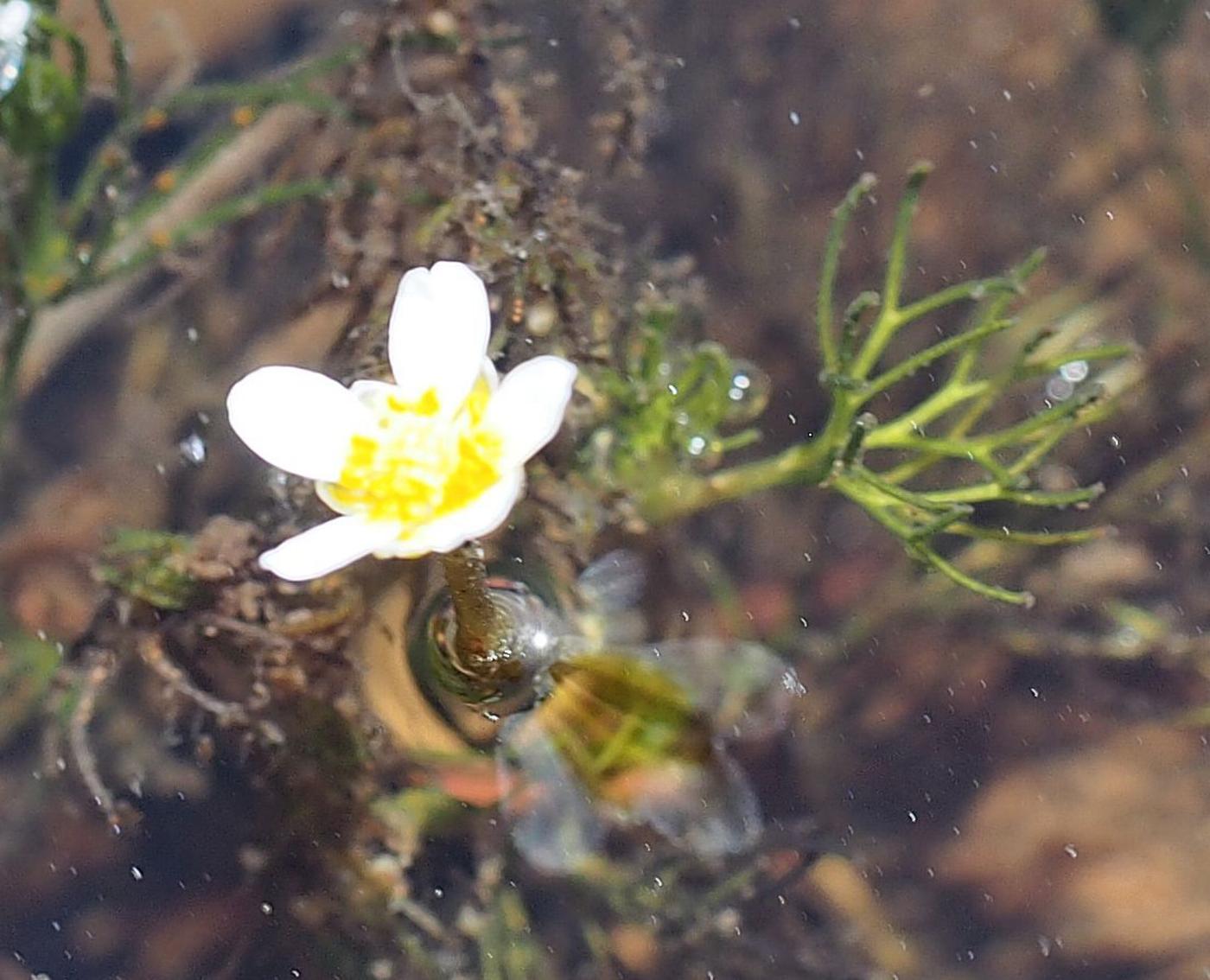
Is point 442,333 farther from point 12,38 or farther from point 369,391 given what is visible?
point 12,38

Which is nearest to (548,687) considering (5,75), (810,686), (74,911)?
(810,686)

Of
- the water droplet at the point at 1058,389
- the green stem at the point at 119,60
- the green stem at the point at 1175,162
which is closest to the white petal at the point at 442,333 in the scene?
the green stem at the point at 119,60

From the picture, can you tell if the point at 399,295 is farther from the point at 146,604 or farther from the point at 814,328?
the point at 814,328

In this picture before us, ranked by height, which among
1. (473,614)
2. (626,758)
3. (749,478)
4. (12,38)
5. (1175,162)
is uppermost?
(12,38)

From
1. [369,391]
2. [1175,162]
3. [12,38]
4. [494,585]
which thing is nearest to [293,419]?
[369,391]

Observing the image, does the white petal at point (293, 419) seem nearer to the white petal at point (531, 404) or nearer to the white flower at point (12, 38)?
the white petal at point (531, 404)

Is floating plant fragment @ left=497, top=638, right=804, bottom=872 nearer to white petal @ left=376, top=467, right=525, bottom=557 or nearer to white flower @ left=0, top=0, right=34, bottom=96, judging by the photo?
white petal @ left=376, top=467, right=525, bottom=557

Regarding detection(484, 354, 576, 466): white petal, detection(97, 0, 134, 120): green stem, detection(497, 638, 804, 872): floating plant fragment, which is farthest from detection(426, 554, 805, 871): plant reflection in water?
detection(97, 0, 134, 120): green stem
